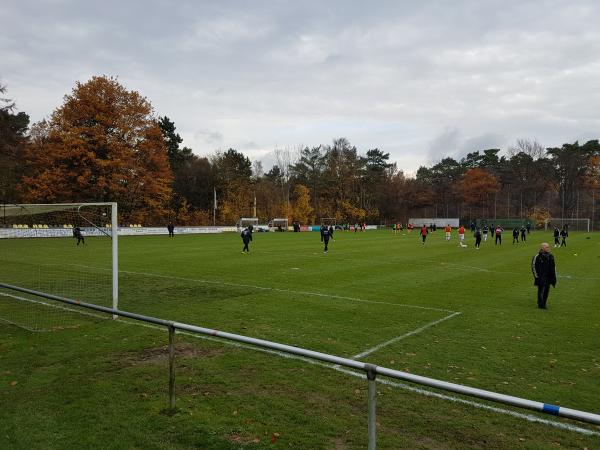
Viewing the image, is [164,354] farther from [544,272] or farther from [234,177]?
[234,177]

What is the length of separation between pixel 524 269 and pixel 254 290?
1341 centimetres

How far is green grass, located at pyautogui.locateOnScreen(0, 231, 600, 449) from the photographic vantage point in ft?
16.0

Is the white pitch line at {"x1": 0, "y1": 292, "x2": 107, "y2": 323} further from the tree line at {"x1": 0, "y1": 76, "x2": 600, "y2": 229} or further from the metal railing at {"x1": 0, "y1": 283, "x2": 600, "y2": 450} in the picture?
the tree line at {"x1": 0, "y1": 76, "x2": 600, "y2": 229}

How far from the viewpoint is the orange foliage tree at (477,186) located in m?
96.3

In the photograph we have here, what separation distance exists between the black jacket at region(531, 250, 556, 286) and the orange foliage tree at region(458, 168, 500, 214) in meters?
90.4

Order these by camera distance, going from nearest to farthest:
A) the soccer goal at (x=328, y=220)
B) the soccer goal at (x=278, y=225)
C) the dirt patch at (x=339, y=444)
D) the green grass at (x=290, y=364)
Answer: the dirt patch at (x=339, y=444) → the green grass at (x=290, y=364) → the soccer goal at (x=278, y=225) → the soccer goal at (x=328, y=220)

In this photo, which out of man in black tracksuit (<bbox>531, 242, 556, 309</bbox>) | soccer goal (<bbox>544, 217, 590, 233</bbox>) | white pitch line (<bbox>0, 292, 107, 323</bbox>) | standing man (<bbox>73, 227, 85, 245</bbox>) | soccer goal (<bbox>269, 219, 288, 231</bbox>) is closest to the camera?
white pitch line (<bbox>0, 292, 107, 323</bbox>)

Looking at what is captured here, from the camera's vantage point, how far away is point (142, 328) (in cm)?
921

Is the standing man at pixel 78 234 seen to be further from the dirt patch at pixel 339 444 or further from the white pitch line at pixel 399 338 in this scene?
the dirt patch at pixel 339 444

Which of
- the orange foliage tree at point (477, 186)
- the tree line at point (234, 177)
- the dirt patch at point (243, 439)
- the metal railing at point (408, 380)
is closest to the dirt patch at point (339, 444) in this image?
the dirt patch at point (243, 439)

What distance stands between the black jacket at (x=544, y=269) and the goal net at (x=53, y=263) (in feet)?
34.6

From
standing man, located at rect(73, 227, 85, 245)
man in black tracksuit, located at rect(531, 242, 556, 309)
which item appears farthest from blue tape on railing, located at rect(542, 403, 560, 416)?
standing man, located at rect(73, 227, 85, 245)

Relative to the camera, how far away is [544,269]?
1197cm

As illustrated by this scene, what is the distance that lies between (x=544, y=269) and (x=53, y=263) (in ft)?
64.0
